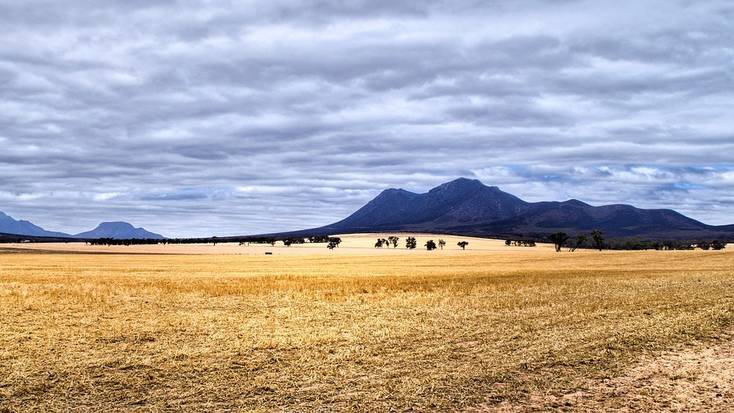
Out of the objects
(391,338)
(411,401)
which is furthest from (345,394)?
(391,338)

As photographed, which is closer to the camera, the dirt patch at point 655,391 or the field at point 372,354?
the dirt patch at point 655,391

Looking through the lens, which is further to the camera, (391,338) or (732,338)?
(391,338)

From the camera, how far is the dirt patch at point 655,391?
13.8m

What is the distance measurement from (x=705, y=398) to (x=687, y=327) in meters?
9.96

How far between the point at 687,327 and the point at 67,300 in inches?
1281

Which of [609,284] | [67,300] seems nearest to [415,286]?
[609,284]

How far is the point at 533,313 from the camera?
29.2 metres

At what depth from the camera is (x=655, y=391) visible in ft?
49.1

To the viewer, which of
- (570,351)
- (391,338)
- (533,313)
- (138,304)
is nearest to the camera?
(570,351)

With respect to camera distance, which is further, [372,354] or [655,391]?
[372,354]

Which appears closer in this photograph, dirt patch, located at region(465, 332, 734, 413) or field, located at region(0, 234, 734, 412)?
dirt patch, located at region(465, 332, 734, 413)

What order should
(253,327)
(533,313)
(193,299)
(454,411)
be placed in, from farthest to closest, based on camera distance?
1. (193,299)
2. (533,313)
3. (253,327)
4. (454,411)

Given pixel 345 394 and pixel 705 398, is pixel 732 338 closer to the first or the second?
pixel 705 398

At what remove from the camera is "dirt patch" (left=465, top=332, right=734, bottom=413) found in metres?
13.8
